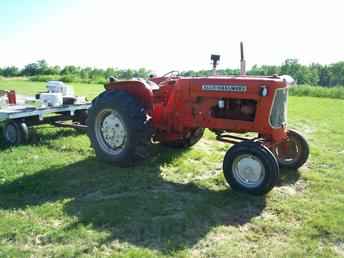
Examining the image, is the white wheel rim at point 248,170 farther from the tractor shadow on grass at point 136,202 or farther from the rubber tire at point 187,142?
the rubber tire at point 187,142

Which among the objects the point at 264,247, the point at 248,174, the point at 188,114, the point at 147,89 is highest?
the point at 147,89

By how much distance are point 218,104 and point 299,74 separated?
32.6m

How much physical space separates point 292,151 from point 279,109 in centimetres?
110

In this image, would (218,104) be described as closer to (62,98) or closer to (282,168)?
(282,168)

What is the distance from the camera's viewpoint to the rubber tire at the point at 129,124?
217 inches

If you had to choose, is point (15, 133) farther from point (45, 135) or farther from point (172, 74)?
point (172, 74)

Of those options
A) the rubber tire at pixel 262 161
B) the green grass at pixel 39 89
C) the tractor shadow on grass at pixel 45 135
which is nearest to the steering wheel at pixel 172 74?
the rubber tire at pixel 262 161

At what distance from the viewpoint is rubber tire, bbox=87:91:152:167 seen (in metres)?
5.51

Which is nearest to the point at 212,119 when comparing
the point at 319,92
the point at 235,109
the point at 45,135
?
the point at 235,109

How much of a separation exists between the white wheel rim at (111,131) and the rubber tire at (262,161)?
64.1 inches

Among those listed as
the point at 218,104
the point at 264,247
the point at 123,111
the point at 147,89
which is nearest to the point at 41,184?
the point at 123,111

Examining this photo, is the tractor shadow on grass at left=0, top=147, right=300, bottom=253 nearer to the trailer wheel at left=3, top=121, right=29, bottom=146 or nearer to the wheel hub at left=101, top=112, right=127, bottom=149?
the wheel hub at left=101, top=112, right=127, bottom=149

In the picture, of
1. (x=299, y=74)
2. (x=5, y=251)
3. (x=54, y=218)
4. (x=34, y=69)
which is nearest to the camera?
(x=5, y=251)

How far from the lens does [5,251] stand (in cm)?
350
